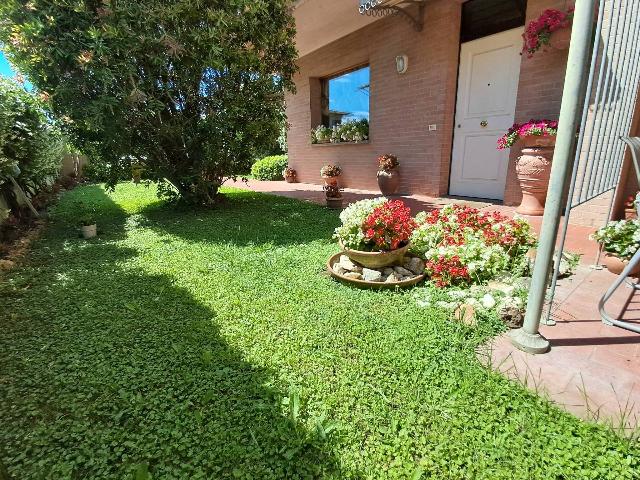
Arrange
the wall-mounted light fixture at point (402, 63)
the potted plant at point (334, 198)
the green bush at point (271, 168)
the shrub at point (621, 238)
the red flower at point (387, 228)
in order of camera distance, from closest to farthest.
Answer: the shrub at point (621, 238), the red flower at point (387, 228), the potted plant at point (334, 198), the wall-mounted light fixture at point (402, 63), the green bush at point (271, 168)

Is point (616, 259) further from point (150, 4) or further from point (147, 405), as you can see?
point (150, 4)

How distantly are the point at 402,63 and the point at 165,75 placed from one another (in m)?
4.24

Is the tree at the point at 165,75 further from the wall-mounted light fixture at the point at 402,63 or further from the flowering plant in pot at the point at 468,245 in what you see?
the flowering plant in pot at the point at 468,245

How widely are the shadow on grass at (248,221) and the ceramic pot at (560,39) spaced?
3.54 m

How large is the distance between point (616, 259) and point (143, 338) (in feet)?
11.6

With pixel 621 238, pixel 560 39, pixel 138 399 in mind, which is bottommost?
pixel 138 399

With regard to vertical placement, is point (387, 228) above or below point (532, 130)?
below

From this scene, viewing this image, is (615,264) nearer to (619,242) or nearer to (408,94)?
(619,242)

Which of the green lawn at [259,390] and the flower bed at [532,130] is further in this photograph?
the flower bed at [532,130]

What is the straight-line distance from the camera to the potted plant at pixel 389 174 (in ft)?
21.4

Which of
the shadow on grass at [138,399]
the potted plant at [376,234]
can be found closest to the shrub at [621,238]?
the potted plant at [376,234]

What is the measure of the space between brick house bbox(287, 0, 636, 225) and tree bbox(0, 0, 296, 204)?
2037 millimetres

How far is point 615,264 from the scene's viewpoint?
252 centimetres

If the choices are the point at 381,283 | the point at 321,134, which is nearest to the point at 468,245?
the point at 381,283
